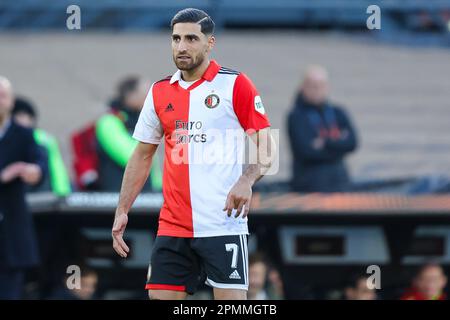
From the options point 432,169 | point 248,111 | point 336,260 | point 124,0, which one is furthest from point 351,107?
point 248,111

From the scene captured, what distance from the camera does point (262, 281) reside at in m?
8.68

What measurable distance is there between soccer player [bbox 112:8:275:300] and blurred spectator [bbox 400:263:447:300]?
11.3ft

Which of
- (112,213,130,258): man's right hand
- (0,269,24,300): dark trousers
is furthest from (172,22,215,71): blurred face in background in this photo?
(0,269,24,300): dark trousers

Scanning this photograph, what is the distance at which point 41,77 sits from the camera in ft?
38.6

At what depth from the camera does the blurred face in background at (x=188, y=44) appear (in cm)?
538

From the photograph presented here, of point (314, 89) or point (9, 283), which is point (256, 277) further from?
point (9, 283)

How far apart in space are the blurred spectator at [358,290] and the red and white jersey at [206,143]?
339 cm

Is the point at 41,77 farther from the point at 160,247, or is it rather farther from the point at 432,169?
the point at 160,247

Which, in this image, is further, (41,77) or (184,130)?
(41,77)

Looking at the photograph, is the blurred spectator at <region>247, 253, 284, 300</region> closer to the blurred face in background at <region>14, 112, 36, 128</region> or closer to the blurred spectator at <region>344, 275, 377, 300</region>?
the blurred spectator at <region>344, 275, 377, 300</region>

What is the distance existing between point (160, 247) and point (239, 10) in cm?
806

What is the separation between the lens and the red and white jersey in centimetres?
549

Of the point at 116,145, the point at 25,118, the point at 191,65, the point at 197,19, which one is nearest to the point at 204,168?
the point at 191,65

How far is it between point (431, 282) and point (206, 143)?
148 inches
